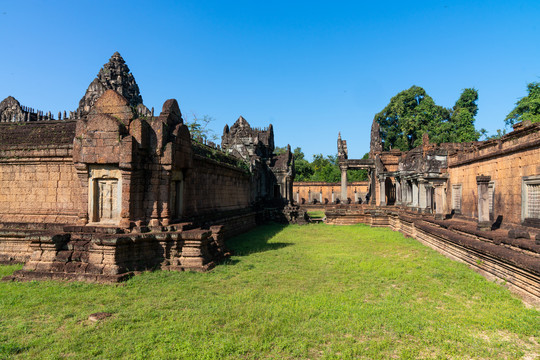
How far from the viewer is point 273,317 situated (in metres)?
4.85

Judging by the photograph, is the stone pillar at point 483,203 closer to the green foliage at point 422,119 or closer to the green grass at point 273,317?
the green grass at point 273,317

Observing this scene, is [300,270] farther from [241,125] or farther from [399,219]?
[241,125]

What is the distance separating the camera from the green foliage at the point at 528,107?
28.9m

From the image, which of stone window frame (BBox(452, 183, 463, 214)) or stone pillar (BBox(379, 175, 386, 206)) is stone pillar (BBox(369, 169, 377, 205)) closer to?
stone pillar (BBox(379, 175, 386, 206))

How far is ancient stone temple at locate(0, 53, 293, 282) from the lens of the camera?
23.5 ft

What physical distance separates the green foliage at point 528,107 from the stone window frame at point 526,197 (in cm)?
2331

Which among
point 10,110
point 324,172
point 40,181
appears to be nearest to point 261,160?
point 10,110

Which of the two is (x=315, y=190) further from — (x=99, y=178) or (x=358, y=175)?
(x=99, y=178)

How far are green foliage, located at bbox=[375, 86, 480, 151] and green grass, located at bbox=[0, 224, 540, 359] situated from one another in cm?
3560

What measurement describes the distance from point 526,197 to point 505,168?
1979 millimetres

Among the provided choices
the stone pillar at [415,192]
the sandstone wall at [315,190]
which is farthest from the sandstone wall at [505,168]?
the sandstone wall at [315,190]

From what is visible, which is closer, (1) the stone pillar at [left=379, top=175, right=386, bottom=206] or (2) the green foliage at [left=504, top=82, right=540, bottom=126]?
(1) the stone pillar at [left=379, top=175, right=386, bottom=206]

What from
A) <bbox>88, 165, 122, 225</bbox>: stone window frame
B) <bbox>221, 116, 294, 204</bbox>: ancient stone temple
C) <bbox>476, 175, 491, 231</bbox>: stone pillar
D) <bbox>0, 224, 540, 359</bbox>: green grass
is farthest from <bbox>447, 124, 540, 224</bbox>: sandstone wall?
<bbox>221, 116, 294, 204</bbox>: ancient stone temple

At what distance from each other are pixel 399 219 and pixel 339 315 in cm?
1455
